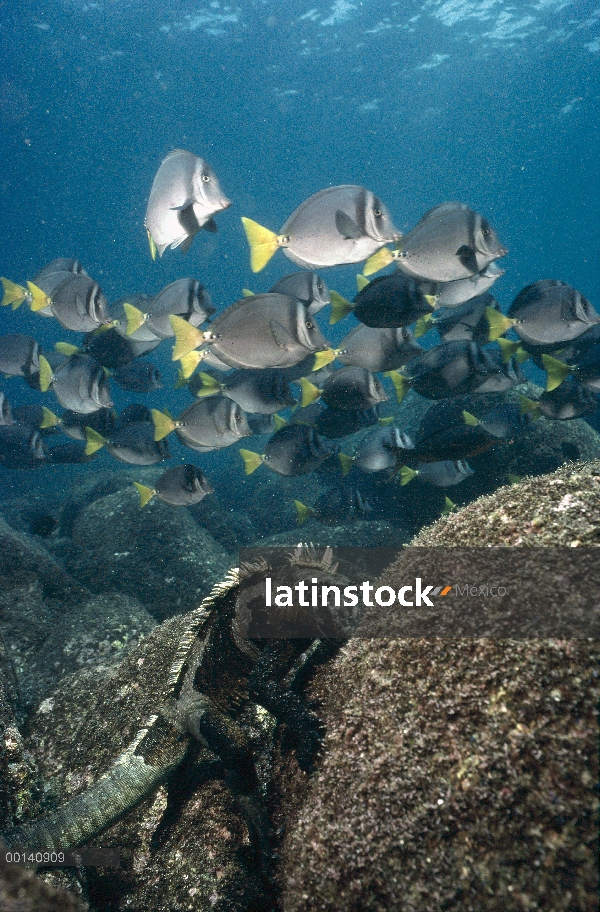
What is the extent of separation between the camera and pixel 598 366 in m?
5.29

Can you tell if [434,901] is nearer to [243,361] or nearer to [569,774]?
[569,774]

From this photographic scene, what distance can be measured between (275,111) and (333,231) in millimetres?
49123

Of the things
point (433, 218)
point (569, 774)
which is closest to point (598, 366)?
point (433, 218)

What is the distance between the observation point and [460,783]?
3.74 ft

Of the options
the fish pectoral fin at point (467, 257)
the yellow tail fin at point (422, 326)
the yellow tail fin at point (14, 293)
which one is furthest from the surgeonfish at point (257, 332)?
the yellow tail fin at point (14, 293)

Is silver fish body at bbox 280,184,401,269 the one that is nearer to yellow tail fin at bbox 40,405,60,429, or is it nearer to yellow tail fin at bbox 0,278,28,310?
yellow tail fin at bbox 0,278,28,310

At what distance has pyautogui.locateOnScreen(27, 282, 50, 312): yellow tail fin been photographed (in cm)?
468

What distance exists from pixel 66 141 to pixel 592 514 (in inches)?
1894

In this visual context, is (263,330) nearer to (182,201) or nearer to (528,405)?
(182,201)

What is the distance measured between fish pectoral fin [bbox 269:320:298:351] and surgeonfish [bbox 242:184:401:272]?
58cm

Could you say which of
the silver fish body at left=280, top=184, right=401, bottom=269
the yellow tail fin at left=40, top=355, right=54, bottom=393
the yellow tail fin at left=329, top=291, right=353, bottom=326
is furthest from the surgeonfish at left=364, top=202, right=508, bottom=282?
the yellow tail fin at left=40, top=355, right=54, bottom=393

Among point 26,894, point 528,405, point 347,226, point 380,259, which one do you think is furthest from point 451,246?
point 26,894

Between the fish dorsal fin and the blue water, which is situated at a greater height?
the blue water

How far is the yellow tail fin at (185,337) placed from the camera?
3.90 meters
